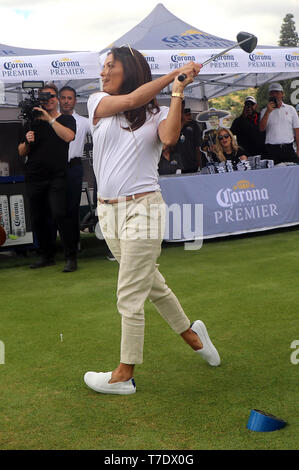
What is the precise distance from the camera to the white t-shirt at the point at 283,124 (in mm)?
11094

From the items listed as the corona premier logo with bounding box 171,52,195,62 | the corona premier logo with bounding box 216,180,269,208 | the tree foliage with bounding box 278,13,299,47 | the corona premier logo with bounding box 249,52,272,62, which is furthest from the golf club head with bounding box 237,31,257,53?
the tree foliage with bounding box 278,13,299,47

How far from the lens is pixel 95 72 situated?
852 centimetres

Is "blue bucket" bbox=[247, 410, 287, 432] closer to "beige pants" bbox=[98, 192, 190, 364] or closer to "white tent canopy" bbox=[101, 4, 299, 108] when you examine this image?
"beige pants" bbox=[98, 192, 190, 364]

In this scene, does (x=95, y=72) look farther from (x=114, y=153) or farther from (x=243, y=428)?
(x=243, y=428)

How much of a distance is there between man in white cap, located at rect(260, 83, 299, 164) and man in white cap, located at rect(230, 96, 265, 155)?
0.19m

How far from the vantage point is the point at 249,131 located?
37.8 feet

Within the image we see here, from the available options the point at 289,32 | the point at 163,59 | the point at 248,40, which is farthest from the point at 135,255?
the point at 289,32

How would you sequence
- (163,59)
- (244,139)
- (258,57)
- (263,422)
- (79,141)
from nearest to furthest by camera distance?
(263,422) → (79,141) → (163,59) → (258,57) → (244,139)

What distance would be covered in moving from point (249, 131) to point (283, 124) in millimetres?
615

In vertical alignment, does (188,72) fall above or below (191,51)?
below

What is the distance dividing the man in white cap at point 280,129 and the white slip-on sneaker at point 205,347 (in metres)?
7.31

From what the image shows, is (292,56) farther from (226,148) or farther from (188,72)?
(188,72)

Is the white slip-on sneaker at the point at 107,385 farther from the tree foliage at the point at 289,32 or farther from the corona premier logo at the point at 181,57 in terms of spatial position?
the tree foliage at the point at 289,32

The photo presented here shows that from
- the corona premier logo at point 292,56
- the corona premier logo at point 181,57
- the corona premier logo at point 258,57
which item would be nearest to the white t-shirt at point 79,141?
the corona premier logo at point 181,57
